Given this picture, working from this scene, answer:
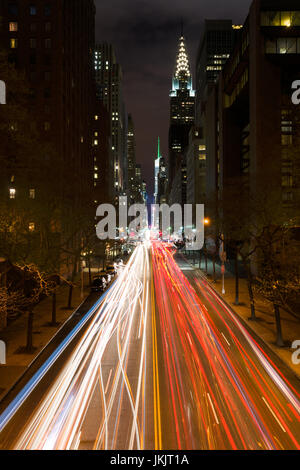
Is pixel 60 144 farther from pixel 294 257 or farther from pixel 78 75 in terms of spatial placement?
pixel 294 257

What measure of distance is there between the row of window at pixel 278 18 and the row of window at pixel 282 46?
2.11 metres

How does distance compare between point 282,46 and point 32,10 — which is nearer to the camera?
point 282,46

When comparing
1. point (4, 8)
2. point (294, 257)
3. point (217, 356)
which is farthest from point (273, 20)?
point (217, 356)

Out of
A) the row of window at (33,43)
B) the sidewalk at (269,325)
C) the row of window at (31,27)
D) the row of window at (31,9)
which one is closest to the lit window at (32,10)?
the row of window at (31,9)

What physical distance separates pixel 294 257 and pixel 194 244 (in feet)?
222

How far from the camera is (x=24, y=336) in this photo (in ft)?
65.8

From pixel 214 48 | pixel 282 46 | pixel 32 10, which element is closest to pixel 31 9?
pixel 32 10

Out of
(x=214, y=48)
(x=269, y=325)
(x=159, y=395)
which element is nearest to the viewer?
(x=159, y=395)

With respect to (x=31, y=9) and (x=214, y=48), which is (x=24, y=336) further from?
(x=214, y=48)

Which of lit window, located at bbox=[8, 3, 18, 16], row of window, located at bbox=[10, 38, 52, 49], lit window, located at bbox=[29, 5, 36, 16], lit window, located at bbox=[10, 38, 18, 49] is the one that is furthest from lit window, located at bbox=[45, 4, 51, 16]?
lit window, located at bbox=[10, 38, 18, 49]

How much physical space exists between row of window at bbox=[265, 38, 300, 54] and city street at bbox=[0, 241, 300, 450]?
Answer: 40.0 metres

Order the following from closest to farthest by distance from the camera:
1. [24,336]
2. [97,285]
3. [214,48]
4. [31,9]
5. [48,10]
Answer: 1. [24,336]
2. [97,285]
3. [48,10]
4. [31,9]
5. [214,48]

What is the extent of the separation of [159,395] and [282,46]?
48447 millimetres

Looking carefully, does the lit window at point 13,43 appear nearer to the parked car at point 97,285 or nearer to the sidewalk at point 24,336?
the parked car at point 97,285
